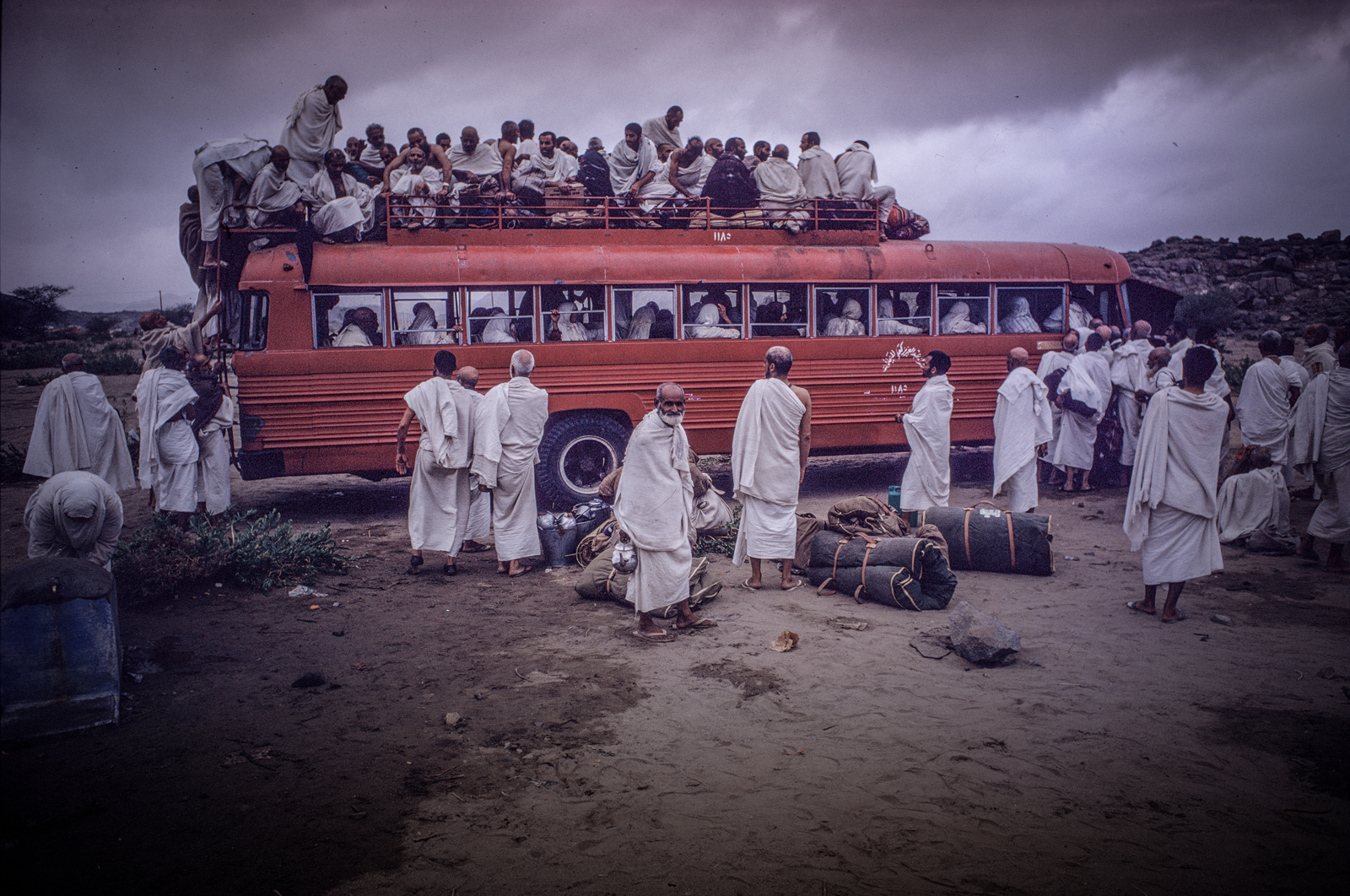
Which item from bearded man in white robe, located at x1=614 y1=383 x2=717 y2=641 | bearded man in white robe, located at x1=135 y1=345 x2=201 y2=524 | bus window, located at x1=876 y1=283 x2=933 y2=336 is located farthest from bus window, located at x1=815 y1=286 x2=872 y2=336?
bearded man in white robe, located at x1=135 y1=345 x2=201 y2=524

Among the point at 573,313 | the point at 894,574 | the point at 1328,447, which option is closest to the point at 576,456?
the point at 573,313

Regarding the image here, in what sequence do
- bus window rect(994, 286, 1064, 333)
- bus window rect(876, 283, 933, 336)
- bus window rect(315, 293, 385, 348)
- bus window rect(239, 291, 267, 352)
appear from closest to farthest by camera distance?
bus window rect(239, 291, 267, 352)
bus window rect(315, 293, 385, 348)
bus window rect(876, 283, 933, 336)
bus window rect(994, 286, 1064, 333)

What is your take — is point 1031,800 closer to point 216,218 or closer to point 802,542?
point 802,542

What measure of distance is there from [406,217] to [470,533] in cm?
348

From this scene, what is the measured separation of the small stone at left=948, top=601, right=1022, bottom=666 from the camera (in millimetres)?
4254

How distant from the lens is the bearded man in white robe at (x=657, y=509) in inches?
190

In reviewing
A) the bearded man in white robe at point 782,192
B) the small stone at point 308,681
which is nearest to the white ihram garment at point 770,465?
the small stone at point 308,681

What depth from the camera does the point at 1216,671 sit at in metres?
4.12

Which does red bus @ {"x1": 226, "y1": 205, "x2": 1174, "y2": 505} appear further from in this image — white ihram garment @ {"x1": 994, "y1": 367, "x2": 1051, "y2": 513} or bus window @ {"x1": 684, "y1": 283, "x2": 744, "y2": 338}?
white ihram garment @ {"x1": 994, "y1": 367, "x2": 1051, "y2": 513}

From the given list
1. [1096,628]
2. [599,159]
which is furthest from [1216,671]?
[599,159]

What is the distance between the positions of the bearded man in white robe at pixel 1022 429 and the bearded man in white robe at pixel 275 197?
701 centimetres

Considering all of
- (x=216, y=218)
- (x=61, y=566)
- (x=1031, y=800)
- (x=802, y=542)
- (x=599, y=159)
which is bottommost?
(x=1031, y=800)

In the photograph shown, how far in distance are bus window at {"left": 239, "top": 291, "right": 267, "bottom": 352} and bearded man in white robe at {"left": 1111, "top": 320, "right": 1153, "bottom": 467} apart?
357 inches

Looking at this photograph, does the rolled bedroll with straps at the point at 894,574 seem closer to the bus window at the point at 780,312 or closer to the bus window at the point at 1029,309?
the bus window at the point at 780,312
